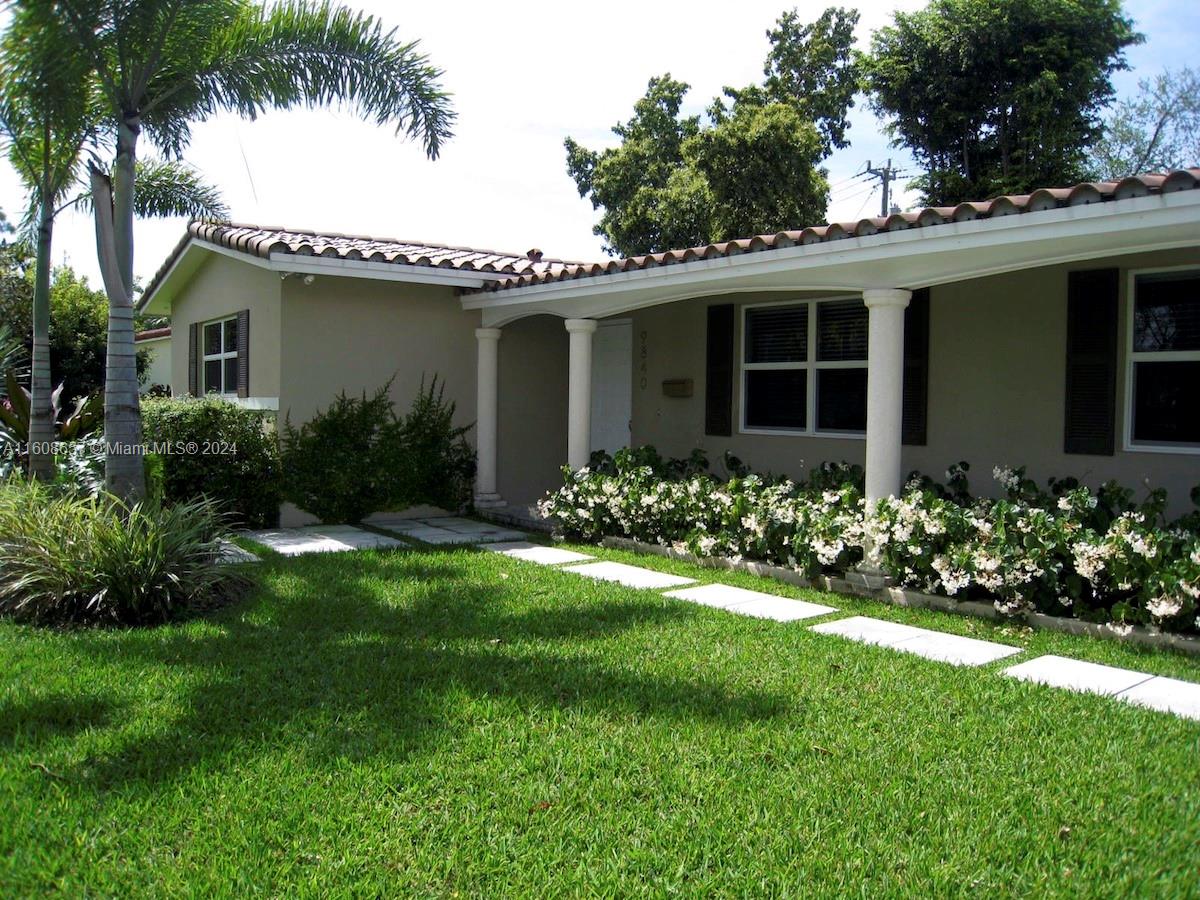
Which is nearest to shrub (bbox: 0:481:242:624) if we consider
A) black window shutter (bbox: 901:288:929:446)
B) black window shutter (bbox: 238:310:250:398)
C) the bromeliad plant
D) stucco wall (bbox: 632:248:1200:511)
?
the bromeliad plant

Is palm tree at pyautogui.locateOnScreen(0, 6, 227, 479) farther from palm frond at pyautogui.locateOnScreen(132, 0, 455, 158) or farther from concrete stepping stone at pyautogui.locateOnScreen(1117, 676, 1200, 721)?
concrete stepping stone at pyautogui.locateOnScreen(1117, 676, 1200, 721)

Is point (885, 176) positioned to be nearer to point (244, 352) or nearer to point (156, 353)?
point (156, 353)

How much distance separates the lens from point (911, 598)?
6695mm

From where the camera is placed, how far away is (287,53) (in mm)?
7699

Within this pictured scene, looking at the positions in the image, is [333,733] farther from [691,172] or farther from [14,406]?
[691,172]

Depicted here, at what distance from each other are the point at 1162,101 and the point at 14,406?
3240 centimetres

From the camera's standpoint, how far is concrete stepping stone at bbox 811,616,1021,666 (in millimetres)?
5387

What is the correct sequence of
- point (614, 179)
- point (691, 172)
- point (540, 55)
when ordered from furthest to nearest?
1. point (614, 179)
2. point (691, 172)
3. point (540, 55)

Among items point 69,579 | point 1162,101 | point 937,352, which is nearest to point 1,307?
point 69,579

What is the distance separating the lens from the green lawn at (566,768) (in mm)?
2955

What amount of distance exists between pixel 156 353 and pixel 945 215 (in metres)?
21.8

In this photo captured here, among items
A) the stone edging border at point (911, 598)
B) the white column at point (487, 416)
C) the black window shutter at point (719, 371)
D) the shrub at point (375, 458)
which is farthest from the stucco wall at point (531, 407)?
the stone edging border at point (911, 598)

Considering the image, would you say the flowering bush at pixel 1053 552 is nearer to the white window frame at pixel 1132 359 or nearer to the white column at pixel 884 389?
the white column at pixel 884 389

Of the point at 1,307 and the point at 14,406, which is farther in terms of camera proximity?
the point at 1,307
